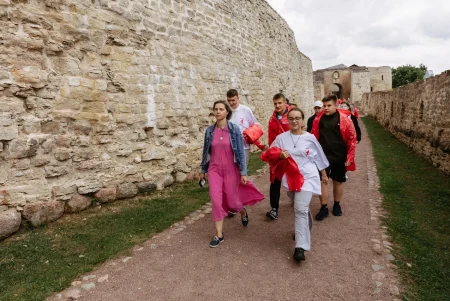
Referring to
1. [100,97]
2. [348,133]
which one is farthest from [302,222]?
[100,97]

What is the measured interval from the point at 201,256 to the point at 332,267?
1457 millimetres

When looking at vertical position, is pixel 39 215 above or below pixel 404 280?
above

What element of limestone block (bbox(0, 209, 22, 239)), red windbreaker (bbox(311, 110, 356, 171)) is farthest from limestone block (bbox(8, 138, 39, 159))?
red windbreaker (bbox(311, 110, 356, 171))

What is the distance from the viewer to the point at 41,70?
181 inches

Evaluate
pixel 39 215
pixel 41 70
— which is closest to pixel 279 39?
pixel 41 70

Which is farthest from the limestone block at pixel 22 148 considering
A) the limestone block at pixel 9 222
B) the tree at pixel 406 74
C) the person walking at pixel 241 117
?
the tree at pixel 406 74

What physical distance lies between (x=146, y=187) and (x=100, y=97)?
186 cm

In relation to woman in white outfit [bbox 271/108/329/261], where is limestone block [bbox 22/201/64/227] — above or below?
below

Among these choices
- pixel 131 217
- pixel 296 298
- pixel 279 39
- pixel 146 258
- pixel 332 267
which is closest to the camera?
pixel 296 298

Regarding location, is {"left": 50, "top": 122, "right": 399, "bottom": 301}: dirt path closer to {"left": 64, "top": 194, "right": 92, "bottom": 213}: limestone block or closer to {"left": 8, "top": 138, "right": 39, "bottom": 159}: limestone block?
{"left": 64, "top": 194, "right": 92, "bottom": 213}: limestone block

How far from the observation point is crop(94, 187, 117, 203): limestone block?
211 inches

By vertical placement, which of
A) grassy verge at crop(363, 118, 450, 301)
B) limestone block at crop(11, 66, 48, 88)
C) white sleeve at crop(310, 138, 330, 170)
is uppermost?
limestone block at crop(11, 66, 48, 88)

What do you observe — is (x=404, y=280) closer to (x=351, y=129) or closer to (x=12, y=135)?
(x=351, y=129)

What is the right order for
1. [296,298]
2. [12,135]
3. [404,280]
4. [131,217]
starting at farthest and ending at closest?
[131,217], [12,135], [404,280], [296,298]
